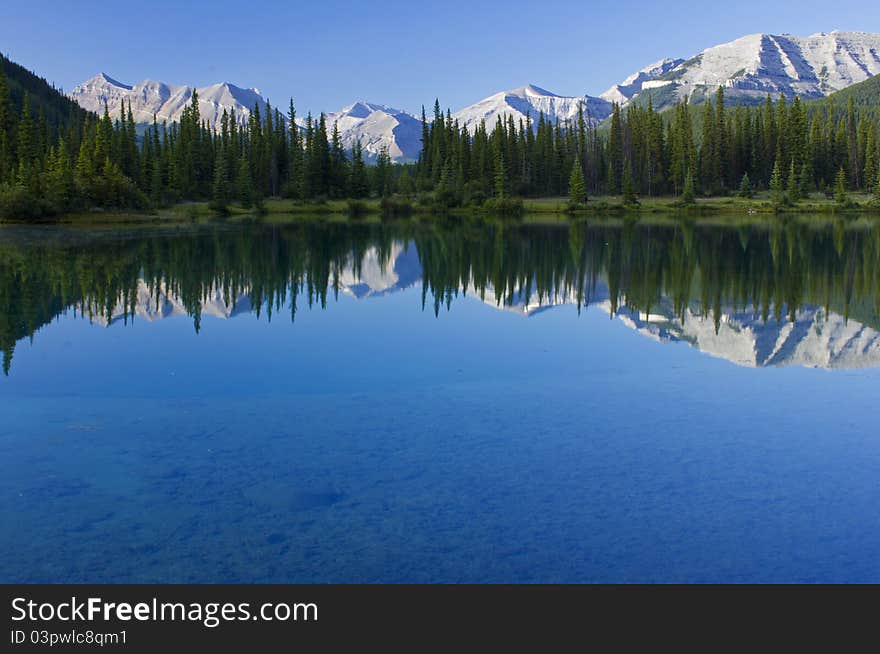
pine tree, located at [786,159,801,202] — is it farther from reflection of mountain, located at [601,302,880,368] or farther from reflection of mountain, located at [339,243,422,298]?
reflection of mountain, located at [601,302,880,368]

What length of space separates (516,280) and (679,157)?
344 ft

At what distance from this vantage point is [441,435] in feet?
43.2

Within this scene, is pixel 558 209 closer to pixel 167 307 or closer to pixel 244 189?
pixel 244 189

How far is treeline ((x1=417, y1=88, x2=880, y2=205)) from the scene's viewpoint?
12975 cm

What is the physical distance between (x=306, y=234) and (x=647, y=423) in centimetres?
5925

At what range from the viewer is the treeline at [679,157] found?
12975 cm

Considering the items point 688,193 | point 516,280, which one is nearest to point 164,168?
point 688,193

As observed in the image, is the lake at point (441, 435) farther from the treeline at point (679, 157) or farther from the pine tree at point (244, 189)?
the treeline at point (679, 157)

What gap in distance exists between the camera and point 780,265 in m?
39.8

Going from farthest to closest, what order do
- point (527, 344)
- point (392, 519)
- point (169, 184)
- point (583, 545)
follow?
point (169, 184) → point (527, 344) → point (392, 519) → point (583, 545)

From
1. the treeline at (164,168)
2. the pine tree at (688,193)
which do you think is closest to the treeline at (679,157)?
the pine tree at (688,193)

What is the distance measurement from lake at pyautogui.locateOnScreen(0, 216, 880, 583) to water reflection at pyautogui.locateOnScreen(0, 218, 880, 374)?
27cm
